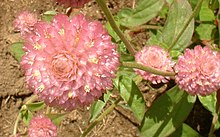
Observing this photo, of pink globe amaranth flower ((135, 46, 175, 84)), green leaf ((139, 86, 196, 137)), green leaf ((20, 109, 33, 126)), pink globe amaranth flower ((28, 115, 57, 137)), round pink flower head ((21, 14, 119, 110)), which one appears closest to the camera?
round pink flower head ((21, 14, 119, 110))

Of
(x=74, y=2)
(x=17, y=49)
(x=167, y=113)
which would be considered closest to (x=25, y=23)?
(x=17, y=49)

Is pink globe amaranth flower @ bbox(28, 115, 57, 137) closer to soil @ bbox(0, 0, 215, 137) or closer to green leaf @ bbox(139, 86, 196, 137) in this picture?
green leaf @ bbox(139, 86, 196, 137)

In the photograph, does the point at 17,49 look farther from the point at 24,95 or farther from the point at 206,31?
the point at 206,31

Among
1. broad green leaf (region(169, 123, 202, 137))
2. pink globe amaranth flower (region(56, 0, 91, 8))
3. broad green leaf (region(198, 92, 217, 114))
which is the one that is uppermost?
pink globe amaranth flower (region(56, 0, 91, 8))

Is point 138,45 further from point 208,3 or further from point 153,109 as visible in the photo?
point 153,109

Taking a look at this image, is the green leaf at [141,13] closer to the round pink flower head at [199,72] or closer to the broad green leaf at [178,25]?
the broad green leaf at [178,25]

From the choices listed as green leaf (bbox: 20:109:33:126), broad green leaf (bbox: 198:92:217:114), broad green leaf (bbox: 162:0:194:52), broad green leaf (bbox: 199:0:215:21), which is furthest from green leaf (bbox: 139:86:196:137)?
green leaf (bbox: 20:109:33:126)
